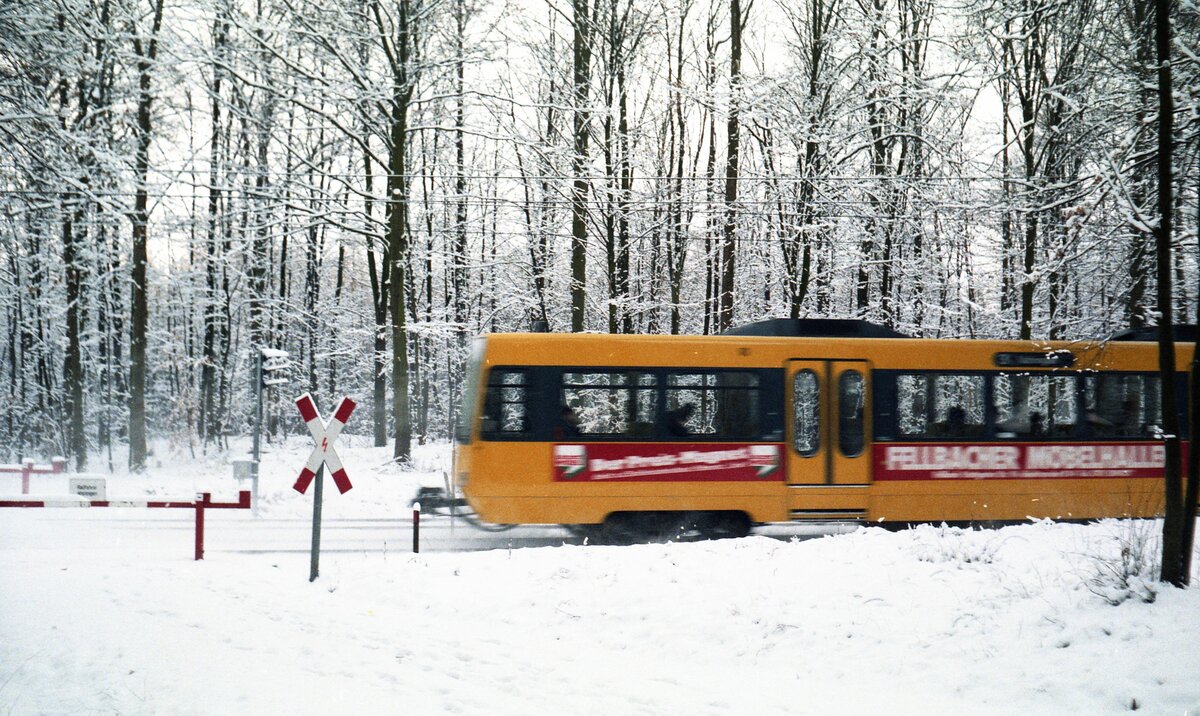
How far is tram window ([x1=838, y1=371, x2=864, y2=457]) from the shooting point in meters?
11.6

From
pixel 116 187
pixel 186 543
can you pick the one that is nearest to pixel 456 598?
pixel 186 543

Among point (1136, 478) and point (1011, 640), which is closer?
point (1011, 640)

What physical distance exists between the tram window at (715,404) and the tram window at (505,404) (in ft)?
6.38

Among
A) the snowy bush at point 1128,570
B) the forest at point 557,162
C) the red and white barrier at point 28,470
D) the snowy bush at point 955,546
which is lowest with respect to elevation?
the red and white barrier at point 28,470

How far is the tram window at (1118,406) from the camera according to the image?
1212cm

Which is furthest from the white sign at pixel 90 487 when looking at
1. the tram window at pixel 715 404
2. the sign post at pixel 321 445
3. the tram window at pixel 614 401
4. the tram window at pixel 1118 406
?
the tram window at pixel 1118 406

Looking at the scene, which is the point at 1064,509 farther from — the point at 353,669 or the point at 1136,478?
the point at 353,669

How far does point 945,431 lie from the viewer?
1187 cm

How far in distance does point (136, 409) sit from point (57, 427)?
8.96m

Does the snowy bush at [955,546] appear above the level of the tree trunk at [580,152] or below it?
below

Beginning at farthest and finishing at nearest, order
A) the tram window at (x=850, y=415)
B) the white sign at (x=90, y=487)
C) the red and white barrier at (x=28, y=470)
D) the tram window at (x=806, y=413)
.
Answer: the red and white barrier at (x=28, y=470)
the tram window at (x=850, y=415)
the tram window at (x=806, y=413)
the white sign at (x=90, y=487)

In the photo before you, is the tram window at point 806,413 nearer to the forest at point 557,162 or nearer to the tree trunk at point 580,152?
the forest at point 557,162

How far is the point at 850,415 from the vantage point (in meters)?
11.6

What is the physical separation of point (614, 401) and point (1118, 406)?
24.5 ft
